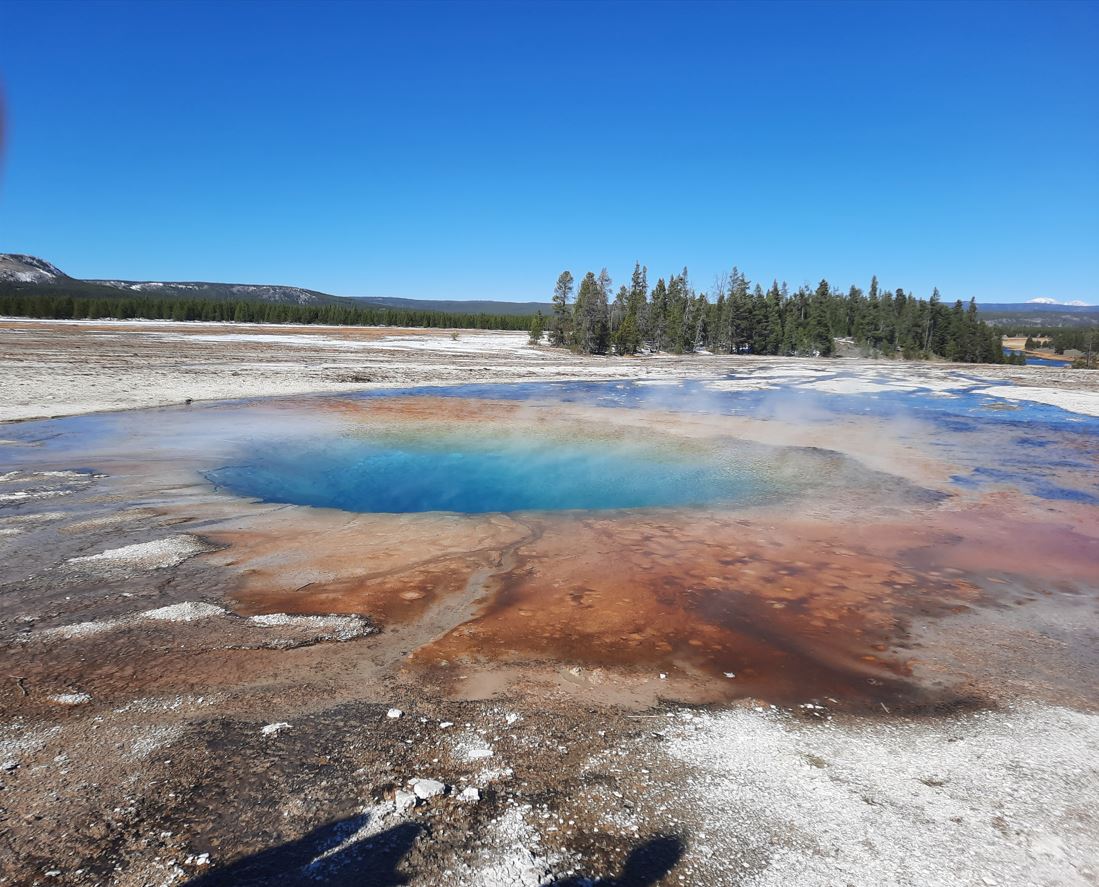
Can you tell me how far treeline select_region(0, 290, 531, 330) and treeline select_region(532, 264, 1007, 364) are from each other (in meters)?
41.8

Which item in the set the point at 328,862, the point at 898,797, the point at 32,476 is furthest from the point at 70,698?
the point at 32,476

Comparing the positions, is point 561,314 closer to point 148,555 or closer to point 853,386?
point 853,386

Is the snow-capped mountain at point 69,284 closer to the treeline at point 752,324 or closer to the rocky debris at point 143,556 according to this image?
the treeline at point 752,324

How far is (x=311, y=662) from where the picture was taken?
4.46m

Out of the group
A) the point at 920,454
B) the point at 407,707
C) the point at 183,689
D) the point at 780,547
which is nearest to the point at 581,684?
the point at 407,707

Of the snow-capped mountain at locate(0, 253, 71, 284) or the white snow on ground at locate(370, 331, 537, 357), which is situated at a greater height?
the snow-capped mountain at locate(0, 253, 71, 284)

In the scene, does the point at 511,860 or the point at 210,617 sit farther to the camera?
the point at 210,617

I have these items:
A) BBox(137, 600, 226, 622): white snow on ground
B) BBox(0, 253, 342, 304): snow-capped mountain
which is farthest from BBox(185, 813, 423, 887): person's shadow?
BBox(0, 253, 342, 304): snow-capped mountain

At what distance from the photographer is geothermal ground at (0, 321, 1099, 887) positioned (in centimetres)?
291

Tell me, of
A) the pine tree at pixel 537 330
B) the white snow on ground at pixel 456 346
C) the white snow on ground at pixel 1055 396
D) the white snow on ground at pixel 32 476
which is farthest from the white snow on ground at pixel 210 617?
the pine tree at pixel 537 330

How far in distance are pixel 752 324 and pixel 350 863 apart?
65316 mm

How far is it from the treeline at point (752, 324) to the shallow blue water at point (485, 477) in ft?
125

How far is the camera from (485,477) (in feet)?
35.8

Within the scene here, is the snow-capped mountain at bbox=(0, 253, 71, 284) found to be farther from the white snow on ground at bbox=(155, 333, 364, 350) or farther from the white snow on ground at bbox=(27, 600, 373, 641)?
the white snow on ground at bbox=(27, 600, 373, 641)
